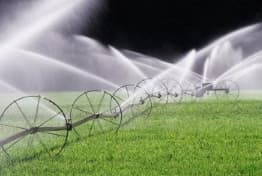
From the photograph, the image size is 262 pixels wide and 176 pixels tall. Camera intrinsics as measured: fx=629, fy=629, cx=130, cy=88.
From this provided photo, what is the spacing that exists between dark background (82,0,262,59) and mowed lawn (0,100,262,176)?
1300 inches

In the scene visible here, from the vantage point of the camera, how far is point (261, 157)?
10.3 meters

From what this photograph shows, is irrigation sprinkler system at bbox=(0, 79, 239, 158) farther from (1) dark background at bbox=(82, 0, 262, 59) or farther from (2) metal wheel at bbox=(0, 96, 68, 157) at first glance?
(1) dark background at bbox=(82, 0, 262, 59)

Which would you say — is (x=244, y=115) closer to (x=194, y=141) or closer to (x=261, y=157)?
(x=194, y=141)

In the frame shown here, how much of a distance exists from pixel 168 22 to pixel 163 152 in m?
40.8

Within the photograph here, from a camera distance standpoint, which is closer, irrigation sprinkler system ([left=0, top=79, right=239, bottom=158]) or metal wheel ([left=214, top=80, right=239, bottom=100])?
irrigation sprinkler system ([left=0, top=79, right=239, bottom=158])

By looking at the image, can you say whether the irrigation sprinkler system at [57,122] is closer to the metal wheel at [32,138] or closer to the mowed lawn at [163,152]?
the metal wheel at [32,138]

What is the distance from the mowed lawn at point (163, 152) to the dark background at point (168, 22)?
108ft

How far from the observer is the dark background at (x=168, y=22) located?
48812mm

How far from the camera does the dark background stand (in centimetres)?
4881

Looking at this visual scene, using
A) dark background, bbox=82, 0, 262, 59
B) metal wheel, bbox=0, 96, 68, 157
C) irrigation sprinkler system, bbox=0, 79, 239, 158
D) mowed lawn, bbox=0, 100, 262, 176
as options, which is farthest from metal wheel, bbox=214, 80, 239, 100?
dark background, bbox=82, 0, 262, 59

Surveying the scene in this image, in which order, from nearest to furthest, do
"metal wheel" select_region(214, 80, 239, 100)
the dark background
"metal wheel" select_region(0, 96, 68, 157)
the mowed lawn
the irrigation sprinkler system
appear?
the mowed lawn < "metal wheel" select_region(0, 96, 68, 157) < the irrigation sprinkler system < "metal wheel" select_region(214, 80, 239, 100) < the dark background

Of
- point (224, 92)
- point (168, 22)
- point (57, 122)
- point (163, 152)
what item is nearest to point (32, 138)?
point (163, 152)

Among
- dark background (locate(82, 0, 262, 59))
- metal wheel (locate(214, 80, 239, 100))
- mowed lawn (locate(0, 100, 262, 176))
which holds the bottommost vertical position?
mowed lawn (locate(0, 100, 262, 176))

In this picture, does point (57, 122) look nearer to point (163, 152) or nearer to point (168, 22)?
point (163, 152)
